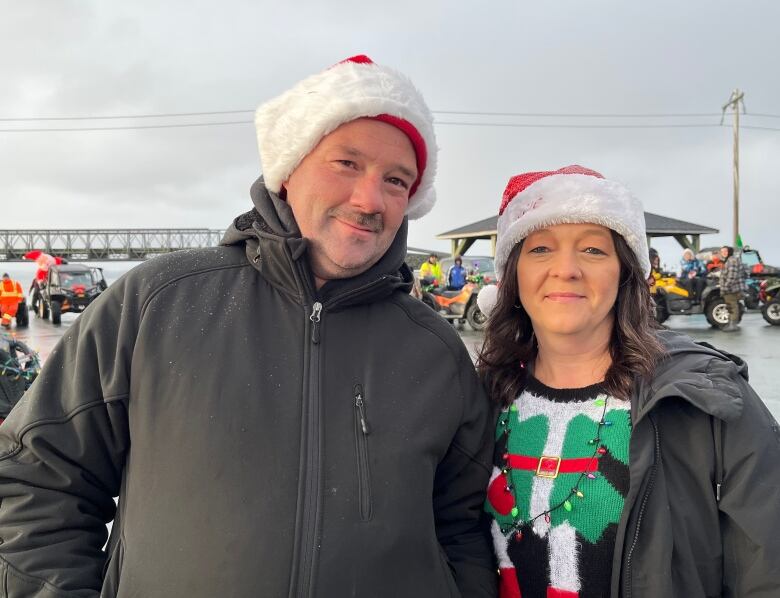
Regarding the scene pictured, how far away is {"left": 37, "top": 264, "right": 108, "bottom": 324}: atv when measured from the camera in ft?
62.3

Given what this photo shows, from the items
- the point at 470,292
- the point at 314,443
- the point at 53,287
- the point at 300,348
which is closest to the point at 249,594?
the point at 314,443

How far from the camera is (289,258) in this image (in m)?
1.62

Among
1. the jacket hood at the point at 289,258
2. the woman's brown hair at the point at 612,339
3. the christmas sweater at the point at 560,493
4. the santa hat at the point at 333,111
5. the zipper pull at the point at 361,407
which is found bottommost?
the christmas sweater at the point at 560,493

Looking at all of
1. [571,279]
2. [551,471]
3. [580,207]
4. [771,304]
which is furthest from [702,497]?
[771,304]

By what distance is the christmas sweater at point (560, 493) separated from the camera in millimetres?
1674

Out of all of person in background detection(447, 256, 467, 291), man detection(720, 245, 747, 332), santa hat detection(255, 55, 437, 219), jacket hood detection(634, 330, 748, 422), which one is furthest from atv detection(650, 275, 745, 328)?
santa hat detection(255, 55, 437, 219)

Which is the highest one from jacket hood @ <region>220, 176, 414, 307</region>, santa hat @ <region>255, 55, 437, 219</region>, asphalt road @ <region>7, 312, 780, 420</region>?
santa hat @ <region>255, 55, 437, 219</region>

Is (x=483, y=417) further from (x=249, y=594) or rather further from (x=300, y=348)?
(x=249, y=594)

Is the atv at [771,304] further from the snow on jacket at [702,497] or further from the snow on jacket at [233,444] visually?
the snow on jacket at [233,444]

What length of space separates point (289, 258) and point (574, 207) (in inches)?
34.7

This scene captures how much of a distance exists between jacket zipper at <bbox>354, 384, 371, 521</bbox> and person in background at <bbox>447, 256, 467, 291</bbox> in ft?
51.5

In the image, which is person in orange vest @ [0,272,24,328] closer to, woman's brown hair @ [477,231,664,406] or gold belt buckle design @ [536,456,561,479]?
A: woman's brown hair @ [477,231,664,406]

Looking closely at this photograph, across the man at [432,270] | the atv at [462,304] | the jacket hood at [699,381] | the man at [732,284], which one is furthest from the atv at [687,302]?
the jacket hood at [699,381]

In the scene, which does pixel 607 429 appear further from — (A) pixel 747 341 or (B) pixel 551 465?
(A) pixel 747 341
